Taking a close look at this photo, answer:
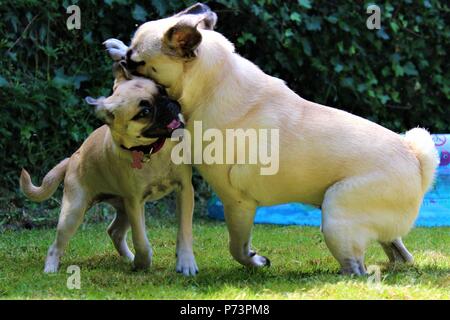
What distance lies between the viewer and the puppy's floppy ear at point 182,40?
4.02m

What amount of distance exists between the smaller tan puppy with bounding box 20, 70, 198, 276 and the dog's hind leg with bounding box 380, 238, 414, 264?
1276mm

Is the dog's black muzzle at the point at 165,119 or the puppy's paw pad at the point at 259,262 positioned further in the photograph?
the puppy's paw pad at the point at 259,262

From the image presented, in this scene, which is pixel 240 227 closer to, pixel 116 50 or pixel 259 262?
pixel 259 262

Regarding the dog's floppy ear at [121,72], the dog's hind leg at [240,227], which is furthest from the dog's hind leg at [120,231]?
the dog's floppy ear at [121,72]

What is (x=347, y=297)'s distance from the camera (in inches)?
141

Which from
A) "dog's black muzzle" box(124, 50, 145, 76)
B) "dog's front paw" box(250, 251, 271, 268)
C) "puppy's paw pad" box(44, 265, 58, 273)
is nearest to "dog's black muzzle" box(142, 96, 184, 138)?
"dog's black muzzle" box(124, 50, 145, 76)

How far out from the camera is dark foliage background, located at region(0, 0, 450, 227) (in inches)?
265

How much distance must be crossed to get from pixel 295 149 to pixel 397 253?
3.66 feet

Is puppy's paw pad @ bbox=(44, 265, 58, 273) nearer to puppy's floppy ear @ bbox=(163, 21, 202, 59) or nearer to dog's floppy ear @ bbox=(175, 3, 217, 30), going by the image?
puppy's floppy ear @ bbox=(163, 21, 202, 59)

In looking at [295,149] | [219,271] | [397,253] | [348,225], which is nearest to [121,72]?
[295,149]

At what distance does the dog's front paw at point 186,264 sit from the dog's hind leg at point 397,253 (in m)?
1.23

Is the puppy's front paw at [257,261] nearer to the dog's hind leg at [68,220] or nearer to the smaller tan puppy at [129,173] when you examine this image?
the smaller tan puppy at [129,173]

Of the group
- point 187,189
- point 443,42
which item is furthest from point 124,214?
point 443,42
